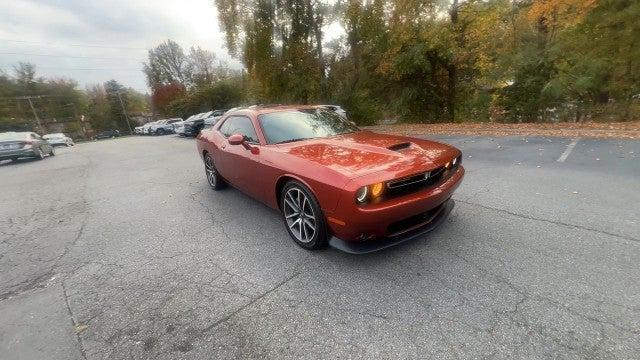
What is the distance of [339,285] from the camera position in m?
2.54

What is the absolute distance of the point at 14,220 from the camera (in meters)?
5.05

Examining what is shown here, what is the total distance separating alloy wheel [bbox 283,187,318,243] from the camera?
298cm

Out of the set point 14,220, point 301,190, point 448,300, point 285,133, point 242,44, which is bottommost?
point 14,220

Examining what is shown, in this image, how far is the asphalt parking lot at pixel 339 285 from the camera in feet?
6.43

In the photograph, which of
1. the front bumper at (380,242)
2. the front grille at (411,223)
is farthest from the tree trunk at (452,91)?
the front bumper at (380,242)

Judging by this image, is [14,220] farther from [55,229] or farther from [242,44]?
[242,44]

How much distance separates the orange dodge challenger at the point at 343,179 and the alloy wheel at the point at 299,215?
0.03 feet

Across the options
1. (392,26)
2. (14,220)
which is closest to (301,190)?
(14,220)

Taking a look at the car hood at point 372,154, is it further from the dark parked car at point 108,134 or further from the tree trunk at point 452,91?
the dark parked car at point 108,134

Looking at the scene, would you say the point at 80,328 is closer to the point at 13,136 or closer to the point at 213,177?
the point at 213,177

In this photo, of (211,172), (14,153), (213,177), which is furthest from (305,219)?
(14,153)

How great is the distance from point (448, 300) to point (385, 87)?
49.8 ft

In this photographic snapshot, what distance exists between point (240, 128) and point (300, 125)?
A: 975 millimetres

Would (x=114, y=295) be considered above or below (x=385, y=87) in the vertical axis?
below
